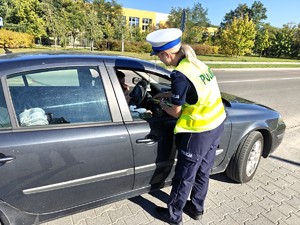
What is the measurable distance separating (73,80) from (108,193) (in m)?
1.01

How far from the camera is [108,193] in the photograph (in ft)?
7.25

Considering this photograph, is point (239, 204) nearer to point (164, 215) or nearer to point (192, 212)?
point (192, 212)

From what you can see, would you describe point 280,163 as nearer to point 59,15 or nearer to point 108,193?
point 108,193

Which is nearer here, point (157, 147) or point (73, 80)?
point (73, 80)

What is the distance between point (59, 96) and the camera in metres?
2.00

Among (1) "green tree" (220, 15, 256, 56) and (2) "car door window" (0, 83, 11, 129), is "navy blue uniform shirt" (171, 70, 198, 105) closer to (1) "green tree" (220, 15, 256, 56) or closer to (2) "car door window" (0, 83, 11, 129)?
(2) "car door window" (0, 83, 11, 129)

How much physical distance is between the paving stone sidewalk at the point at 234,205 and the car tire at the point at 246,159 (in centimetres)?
14

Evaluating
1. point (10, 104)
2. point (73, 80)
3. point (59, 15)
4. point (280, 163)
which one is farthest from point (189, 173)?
point (59, 15)

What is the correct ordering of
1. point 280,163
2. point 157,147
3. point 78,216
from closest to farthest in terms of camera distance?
point 157,147 < point 78,216 < point 280,163

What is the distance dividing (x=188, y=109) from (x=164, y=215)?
1.15m

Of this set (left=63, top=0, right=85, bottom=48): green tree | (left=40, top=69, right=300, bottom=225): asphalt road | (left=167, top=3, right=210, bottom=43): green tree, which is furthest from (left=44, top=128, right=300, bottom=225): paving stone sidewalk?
(left=167, top=3, right=210, bottom=43): green tree

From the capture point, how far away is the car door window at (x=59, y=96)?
1859 millimetres

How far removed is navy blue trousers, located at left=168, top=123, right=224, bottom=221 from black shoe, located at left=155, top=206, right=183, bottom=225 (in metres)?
0.05

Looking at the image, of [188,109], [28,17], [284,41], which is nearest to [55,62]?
[188,109]
